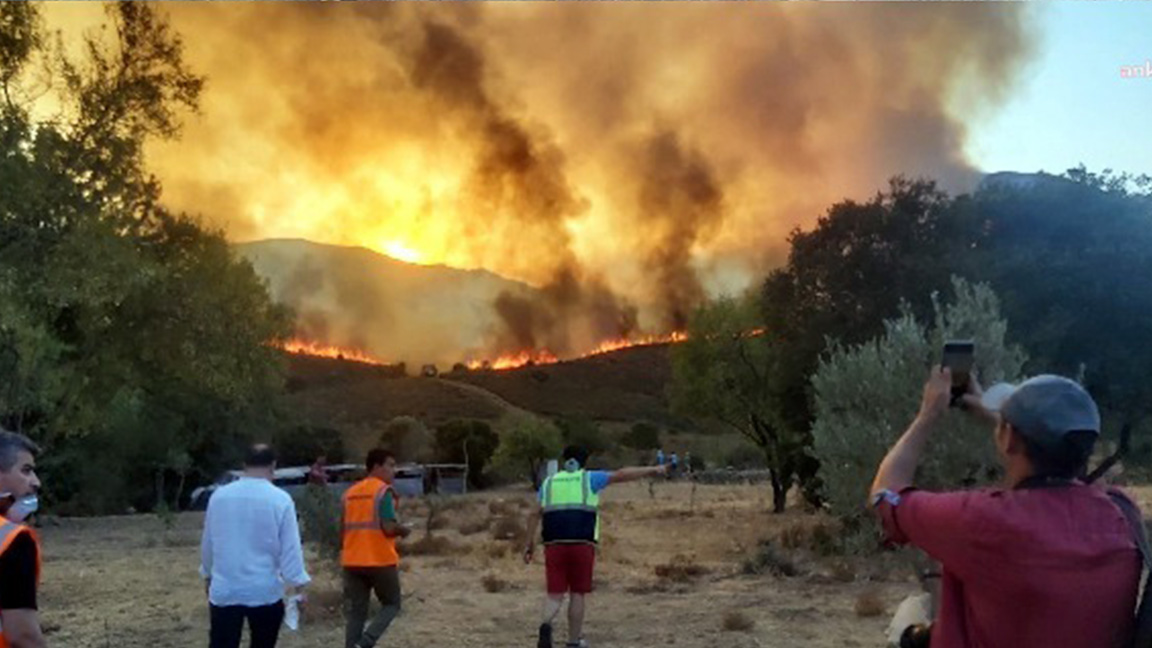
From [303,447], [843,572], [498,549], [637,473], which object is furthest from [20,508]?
[303,447]

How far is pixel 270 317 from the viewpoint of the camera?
3772 centimetres

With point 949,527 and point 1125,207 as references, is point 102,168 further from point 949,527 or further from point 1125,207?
point 1125,207

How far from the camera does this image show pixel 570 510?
11203 millimetres

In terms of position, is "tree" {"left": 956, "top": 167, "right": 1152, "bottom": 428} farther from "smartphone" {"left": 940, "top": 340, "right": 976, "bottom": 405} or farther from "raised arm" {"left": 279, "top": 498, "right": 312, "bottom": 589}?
"smartphone" {"left": 940, "top": 340, "right": 976, "bottom": 405}

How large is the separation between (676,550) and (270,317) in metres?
18.5

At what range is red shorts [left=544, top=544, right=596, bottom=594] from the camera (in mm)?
11211

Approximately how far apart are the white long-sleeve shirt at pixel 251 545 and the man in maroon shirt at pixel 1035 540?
5.02m

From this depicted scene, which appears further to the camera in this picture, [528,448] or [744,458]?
[744,458]

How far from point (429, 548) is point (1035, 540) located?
2131cm

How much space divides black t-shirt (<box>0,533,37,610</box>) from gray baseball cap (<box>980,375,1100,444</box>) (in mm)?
3101

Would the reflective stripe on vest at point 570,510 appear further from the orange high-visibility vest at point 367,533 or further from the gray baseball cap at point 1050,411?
the gray baseball cap at point 1050,411

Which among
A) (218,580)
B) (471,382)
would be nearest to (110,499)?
(218,580)

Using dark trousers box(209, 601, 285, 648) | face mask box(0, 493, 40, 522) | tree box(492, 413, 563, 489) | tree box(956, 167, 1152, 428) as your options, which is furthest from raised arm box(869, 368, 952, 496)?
tree box(492, 413, 563, 489)

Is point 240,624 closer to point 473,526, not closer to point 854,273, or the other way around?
point 473,526
